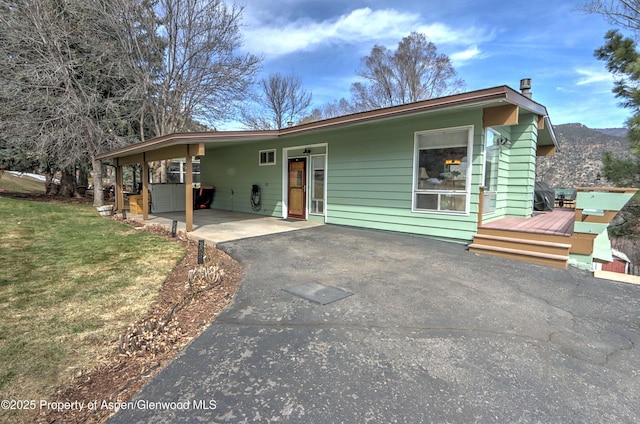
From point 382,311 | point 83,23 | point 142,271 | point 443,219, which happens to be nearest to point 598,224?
point 443,219

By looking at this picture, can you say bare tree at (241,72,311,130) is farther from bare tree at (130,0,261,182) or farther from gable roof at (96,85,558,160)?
gable roof at (96,85,558,160)

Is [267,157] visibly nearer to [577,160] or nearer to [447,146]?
[447,146]

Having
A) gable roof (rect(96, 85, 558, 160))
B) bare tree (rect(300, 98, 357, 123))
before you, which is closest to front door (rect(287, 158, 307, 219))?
gable roof (rect(96, 85, 558, 160))

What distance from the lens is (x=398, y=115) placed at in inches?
218

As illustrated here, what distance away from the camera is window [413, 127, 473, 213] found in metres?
5.68

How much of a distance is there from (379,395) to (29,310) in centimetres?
342

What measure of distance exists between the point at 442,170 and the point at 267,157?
213 inches

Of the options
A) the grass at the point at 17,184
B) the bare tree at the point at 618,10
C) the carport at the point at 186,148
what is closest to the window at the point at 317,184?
the carport at the point at 186,148

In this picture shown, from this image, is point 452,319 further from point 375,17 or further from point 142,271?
point 375,17

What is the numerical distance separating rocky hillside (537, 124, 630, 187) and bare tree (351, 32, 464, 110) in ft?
24.9

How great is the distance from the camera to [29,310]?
117 inches

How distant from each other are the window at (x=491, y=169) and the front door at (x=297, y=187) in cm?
451

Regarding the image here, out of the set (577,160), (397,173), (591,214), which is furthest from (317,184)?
(577,160)

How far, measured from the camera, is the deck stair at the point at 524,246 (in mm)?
4531
